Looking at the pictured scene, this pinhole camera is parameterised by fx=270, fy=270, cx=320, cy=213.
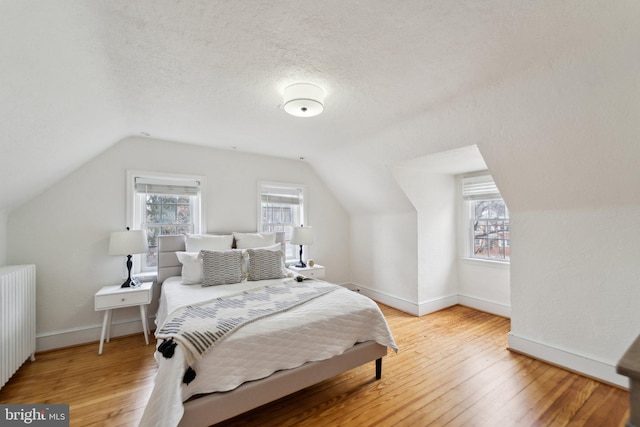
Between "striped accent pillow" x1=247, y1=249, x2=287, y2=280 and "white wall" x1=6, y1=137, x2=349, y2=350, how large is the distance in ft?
3.38

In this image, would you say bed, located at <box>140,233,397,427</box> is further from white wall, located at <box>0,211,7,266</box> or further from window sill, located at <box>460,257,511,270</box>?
window sill, located at <box>460,257,511,270</box>

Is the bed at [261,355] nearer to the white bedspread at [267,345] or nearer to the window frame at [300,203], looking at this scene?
the white bedspread at [267,345]

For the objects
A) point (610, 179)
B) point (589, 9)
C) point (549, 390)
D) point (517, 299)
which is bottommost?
point (549, 390)

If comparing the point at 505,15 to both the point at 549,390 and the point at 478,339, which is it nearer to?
the point at 549,390

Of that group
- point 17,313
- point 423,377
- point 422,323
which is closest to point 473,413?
point 423,377

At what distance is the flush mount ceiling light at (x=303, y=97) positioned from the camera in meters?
2.01

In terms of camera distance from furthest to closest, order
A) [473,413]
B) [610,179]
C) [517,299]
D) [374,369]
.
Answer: [517,299]
[374,369]
[610,179]
[473,413]

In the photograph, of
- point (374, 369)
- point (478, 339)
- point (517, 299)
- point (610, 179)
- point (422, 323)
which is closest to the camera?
point (610, 179)

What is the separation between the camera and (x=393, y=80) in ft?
6.43

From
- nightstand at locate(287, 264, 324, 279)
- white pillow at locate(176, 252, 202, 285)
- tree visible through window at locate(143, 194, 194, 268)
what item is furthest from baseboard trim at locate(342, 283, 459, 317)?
tree visible through window at locate(143, 194, 194, 268)

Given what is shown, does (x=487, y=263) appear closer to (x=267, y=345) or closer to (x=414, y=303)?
(x=414, y=303)

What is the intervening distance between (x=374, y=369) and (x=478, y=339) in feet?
4.65

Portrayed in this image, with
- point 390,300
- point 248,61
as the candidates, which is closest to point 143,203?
point 248,61

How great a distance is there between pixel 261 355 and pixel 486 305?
3.58 m
